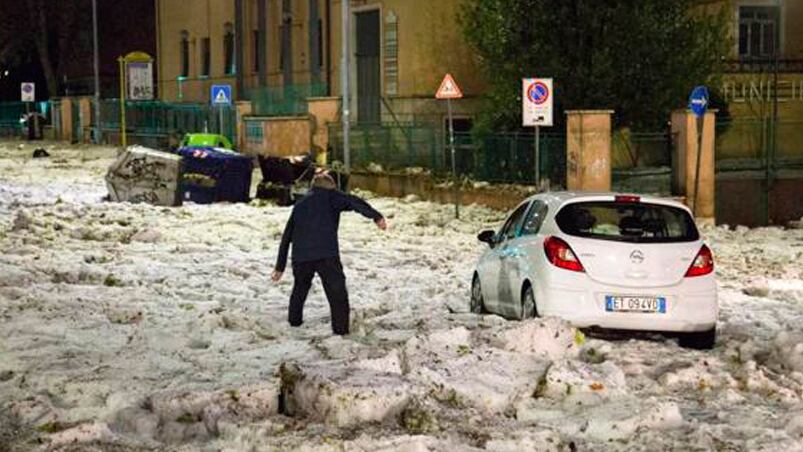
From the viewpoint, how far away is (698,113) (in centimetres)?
2319

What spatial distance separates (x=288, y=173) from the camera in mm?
28703

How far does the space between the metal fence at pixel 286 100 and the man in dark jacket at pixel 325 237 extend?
26058mm

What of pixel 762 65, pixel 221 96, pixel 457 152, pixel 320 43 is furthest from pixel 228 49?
pixel 457 152

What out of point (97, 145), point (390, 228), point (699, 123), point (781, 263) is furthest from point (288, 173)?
point (97, 145)

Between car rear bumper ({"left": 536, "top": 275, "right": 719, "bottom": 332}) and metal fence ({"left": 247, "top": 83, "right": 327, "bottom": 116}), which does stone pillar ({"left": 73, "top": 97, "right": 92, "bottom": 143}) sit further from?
car rear bumper ({"left": 536, "top": 275, "right": 719, "bottom": 332})

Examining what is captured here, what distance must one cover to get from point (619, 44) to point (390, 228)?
6.48 metres

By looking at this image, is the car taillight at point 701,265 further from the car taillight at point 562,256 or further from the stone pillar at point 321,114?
the stone pillar at point 321,114

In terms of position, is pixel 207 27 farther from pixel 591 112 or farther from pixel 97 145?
pixel 591 112

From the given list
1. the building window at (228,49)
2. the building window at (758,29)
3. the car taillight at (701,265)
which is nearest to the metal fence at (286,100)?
the building window at (228,49)

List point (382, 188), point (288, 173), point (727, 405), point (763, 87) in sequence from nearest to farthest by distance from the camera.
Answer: point (727, 405) < point (288, 173) < point (382, 188) < point (763, 87)

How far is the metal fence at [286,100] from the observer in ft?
128

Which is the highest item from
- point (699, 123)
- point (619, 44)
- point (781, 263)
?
point (619, 44)

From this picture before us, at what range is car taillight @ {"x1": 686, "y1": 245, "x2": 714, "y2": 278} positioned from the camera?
1190 cm

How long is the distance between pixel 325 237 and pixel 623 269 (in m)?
2.74
